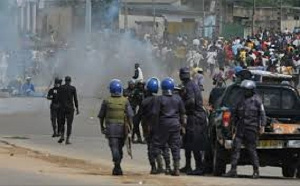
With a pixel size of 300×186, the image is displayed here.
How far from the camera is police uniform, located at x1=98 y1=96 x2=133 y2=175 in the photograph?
16.6 meters

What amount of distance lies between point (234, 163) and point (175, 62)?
3093 centimetres

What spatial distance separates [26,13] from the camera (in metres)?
45.0

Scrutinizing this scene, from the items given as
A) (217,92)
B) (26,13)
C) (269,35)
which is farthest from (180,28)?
(217,92)

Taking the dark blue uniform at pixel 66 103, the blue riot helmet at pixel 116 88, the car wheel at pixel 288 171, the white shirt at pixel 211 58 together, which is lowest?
the car wheel at pixel 288 171

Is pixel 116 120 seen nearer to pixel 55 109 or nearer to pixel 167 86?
pixel 167 86

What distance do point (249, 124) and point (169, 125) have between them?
4.49ft

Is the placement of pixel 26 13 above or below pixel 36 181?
above

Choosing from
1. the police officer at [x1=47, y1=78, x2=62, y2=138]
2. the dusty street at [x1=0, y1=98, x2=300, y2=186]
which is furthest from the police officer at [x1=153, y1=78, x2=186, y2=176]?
the police officer at [x1=47, y1=78, x2=62, y2=138]

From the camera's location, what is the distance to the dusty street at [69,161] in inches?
611

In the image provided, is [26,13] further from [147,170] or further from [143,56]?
[147,170]

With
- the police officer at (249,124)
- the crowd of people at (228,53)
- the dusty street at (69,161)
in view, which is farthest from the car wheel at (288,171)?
the crowd of people at (228,53)

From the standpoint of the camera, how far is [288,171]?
715 inches

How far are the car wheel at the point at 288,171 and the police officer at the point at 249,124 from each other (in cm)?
139

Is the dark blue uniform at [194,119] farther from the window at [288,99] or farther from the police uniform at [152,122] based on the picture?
the window at [288,99]
